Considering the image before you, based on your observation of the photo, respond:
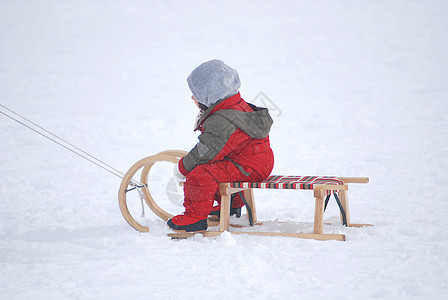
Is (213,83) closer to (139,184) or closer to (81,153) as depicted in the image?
(139,184)

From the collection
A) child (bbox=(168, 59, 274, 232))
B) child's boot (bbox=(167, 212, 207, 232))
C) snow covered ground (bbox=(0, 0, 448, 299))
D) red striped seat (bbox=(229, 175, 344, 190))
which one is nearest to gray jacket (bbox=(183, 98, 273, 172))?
child (bbox=(168, 59, 274, 232))

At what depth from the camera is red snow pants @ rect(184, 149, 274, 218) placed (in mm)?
3377

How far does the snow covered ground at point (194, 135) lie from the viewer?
A: 2635 millimetres

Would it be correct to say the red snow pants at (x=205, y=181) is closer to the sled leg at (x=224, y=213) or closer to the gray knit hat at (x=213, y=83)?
the sled leg at (x=224, y=213)

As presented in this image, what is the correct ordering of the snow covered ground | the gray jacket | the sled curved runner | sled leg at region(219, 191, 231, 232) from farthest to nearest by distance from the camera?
the sled curved runner
sled leg at region(219, 191, 231, 232)
the gray jacket
the snow covered ground

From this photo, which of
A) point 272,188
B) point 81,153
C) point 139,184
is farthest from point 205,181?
point 81,153

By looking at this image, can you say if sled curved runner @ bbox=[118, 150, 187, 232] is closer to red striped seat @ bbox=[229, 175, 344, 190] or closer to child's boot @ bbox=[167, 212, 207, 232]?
child's boot @ bbox=[167, 212, 207, 232]

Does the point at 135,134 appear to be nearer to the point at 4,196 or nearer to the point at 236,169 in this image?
the point at 4,196

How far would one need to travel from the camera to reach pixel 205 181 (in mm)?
3367

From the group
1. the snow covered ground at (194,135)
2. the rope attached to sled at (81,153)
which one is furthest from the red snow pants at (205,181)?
the rope attached to sled at (81,153)

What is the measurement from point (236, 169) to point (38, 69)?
897 cm

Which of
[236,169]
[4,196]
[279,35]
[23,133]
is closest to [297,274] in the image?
[236,169]

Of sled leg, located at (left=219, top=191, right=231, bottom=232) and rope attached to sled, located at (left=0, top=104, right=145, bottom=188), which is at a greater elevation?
rope attached to sled, located at (left=0, top=104, right=145, bottom=188)

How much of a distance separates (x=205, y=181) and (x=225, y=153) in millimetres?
219
